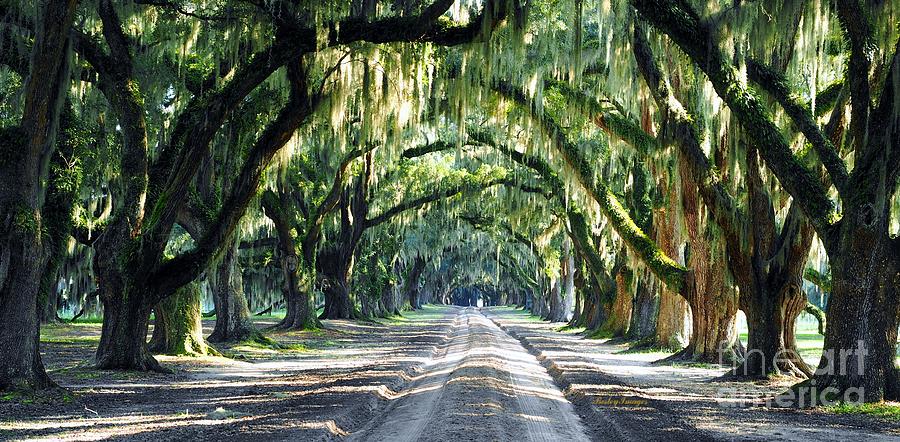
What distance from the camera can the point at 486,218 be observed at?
34812mm

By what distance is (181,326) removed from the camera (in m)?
15.4

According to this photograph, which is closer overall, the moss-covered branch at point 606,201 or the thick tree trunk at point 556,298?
the moss-covered branch at point 606,201

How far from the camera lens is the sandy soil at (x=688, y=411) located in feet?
23.4

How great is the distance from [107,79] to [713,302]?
11312mm

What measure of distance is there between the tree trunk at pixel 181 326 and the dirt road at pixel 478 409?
15.5ft

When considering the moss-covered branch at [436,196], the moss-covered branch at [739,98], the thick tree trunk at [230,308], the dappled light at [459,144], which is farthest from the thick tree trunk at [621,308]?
the moss-covered branch at [739,98]

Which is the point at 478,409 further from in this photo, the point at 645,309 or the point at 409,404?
the point at 645,309

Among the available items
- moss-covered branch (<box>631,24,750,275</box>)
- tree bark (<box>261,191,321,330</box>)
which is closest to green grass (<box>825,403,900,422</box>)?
moss-covered branch (<box>631,24,750,275</box>)

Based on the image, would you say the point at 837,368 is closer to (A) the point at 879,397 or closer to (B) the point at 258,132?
(A) the point at 879,397

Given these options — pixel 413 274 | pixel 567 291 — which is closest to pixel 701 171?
pixel 567 291

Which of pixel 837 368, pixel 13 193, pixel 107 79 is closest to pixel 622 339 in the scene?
pixel 837 368

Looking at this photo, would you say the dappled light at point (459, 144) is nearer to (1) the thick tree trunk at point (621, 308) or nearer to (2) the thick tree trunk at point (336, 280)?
(1) the thick tree trunk at point (621, 308)

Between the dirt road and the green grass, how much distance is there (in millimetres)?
2859

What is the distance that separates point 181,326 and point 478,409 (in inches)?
353
